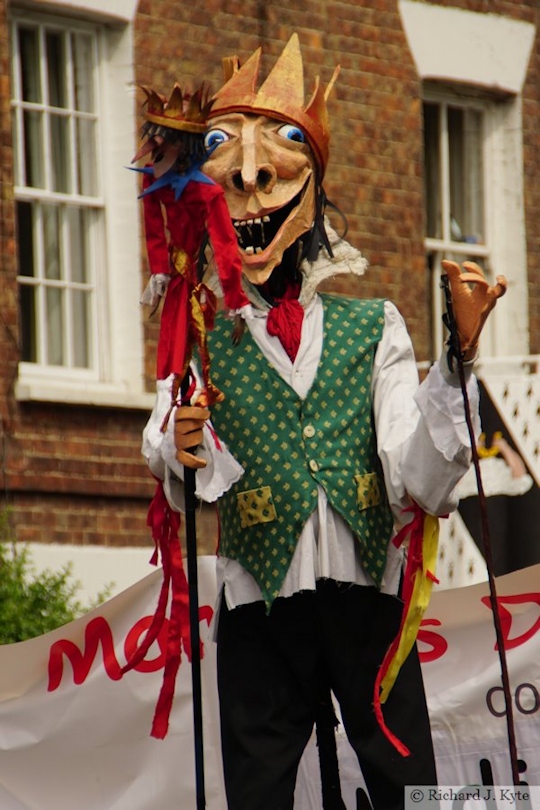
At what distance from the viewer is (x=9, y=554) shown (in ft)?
31.9

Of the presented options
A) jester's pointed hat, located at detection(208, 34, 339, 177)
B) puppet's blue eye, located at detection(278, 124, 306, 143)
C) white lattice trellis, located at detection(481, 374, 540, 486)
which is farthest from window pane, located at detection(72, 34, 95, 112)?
puppet's blue eye, located at detection(278, 124, 306, 143)

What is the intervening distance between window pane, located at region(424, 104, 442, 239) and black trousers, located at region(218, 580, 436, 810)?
6787 millimetres

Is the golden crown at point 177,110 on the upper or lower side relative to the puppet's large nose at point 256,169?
lower

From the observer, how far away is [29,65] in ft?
33.8

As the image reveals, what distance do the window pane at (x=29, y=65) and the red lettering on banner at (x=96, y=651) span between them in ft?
13.9

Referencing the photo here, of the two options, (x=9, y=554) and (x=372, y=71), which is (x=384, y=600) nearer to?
(x=9, y=554)

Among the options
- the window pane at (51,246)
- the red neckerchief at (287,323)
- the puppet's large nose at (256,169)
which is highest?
the window pane at (51,246)

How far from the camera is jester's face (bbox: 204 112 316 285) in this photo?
5617 millimetres

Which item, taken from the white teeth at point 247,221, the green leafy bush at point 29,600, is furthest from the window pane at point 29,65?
the white teeth at point 247,221

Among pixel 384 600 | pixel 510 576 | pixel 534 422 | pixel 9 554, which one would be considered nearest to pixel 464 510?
pixel 534 422

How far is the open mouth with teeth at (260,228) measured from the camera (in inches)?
222

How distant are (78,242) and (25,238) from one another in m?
0.30

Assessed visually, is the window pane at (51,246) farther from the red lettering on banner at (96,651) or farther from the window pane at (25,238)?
the red lettering on banner at (96,651)

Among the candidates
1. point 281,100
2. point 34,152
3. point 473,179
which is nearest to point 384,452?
point 281,100
